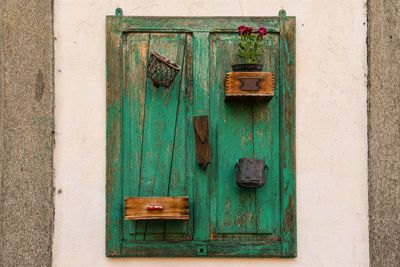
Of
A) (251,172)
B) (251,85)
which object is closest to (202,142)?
(251,172)

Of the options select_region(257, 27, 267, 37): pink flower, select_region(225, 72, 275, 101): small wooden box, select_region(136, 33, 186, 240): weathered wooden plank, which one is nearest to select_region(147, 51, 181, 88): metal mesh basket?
select_region(136, 33, 186, 240): weathered wooden plank

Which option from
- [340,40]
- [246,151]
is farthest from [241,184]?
[340,40]

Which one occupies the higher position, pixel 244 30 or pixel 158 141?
pixel 244 30

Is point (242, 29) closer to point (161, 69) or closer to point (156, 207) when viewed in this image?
point (161, 69)

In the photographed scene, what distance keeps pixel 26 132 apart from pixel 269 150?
1499 millimetres

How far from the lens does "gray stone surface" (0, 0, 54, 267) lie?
512 cm

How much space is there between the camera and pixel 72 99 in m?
5.20

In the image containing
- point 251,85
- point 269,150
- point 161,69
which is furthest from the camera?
point 269,150

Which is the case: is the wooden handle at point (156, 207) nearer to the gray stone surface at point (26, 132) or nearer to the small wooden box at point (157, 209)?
the small wooden box at point (157, 209)

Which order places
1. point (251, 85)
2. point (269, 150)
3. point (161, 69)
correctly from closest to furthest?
point (251, 85), point (161, 69), point (269, 150)

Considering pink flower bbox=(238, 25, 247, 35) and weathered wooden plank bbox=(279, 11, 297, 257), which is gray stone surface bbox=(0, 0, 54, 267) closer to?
pink flower bbox=(238, 25, 247, 35)

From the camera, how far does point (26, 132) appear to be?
5145 millimetres

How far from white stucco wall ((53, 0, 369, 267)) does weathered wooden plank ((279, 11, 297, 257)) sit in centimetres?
6

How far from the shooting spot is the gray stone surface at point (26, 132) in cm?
512
